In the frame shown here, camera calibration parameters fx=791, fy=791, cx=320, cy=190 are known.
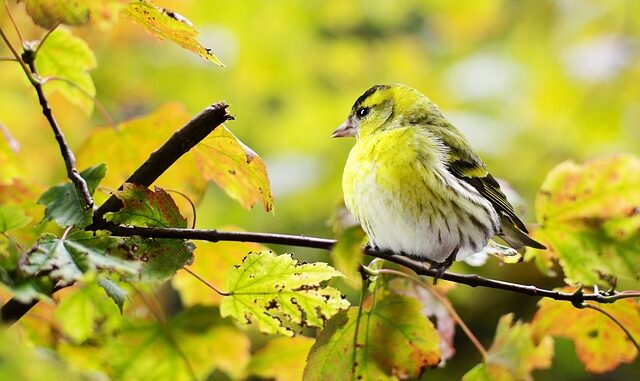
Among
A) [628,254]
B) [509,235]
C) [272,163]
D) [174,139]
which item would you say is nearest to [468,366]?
[272,163]

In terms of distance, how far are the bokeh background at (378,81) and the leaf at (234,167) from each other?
1.18 meters

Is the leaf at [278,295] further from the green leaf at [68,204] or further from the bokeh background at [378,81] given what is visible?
the bokeh background at [378,81]

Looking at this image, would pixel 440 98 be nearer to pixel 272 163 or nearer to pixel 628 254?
pixel 272 163

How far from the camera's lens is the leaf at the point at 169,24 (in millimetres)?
537

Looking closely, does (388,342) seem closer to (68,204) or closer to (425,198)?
(425,198)

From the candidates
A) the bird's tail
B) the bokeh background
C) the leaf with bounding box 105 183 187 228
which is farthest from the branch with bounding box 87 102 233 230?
the bokeh background

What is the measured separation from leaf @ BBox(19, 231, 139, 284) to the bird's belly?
0.34 m

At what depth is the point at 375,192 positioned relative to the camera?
2.60ft

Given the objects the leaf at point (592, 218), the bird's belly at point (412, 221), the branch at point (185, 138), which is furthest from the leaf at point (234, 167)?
the leaf at point (592, 218)

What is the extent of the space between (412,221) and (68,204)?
0.36 m

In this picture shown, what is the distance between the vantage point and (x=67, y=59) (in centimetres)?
72

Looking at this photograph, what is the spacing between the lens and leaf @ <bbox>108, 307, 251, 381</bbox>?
0.81m

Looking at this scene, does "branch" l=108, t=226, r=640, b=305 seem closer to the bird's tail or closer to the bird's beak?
the bird's tail

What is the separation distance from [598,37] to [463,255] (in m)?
2.02
